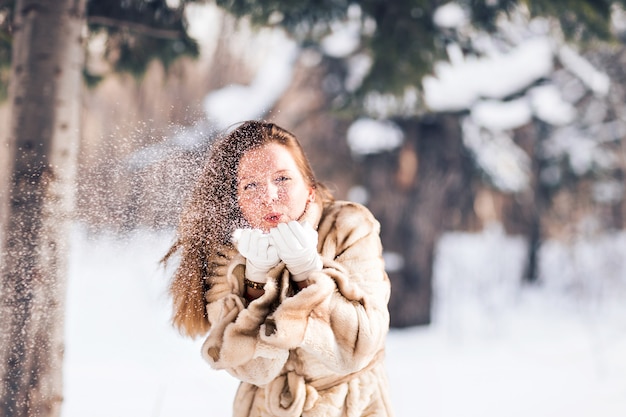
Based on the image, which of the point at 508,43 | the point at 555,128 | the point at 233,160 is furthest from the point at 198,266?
the point at 555,128

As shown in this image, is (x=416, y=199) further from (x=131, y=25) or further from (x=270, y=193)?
(x=270, y=193)

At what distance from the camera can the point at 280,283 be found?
1505mm

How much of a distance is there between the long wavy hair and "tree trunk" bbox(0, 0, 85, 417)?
756 mm

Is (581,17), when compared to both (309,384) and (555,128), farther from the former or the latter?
(555,128)

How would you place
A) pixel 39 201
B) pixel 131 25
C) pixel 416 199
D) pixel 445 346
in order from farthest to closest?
pixel 416 199 → pixel 445 346 → pixel 131 25 → pixel 39 201

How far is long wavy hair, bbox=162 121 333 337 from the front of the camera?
1.64 meters

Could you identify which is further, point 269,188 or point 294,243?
point 269,188

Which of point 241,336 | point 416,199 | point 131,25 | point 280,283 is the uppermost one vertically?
point 131,25

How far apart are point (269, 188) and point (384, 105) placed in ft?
12.3

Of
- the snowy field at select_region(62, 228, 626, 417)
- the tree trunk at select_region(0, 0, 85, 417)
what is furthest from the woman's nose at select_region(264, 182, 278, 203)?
the tree trunk at select_region(0, 0, 85, 417)

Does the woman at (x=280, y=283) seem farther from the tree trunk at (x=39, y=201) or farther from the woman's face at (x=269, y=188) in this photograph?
the tree trunk at (x=39, y=201)

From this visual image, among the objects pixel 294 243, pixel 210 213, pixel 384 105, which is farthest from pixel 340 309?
pixel 384 105

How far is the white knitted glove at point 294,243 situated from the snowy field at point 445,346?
496mm

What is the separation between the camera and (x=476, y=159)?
675 cm
